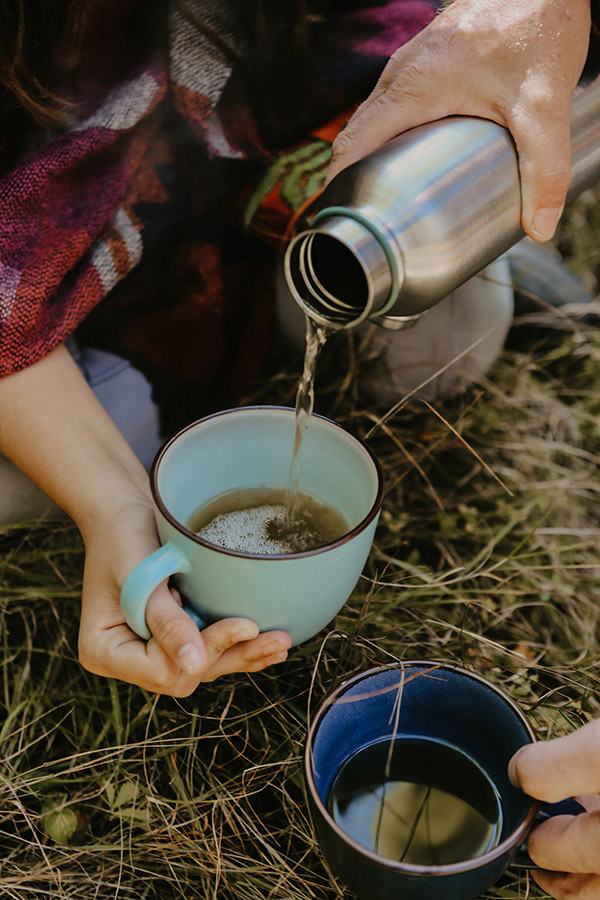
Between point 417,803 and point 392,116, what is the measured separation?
61 cm

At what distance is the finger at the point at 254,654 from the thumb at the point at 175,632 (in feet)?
0.16

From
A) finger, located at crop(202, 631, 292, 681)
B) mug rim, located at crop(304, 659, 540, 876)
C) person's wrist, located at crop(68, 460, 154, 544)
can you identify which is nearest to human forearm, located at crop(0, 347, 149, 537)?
person's wrist, located at crop(68, 460, 154, 544)

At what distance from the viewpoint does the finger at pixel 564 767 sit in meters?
0.59

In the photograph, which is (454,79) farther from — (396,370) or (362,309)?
(396,370)

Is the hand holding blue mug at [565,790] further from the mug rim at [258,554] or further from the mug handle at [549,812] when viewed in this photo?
the mug rim at [258,554]

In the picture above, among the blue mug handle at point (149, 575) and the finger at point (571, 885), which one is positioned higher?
the blue mug handle at point (149, 575)

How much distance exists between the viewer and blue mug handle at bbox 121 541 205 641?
0.69 m

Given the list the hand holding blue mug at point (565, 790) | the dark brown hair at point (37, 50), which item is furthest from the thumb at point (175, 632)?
the dark brown hair at point (37, 50)

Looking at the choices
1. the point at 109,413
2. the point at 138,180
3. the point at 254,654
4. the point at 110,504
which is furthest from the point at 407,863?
the point at 138,180

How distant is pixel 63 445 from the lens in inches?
35.9

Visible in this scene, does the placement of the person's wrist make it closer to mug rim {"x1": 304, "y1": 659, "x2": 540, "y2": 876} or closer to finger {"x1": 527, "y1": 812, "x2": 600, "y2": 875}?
mug rim {"x1": 304, "y1": 659, "x2": 540, "y2": 876}

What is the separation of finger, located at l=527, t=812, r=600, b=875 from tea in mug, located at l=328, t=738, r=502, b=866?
79mm

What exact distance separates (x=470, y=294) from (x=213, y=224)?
0.42 metres

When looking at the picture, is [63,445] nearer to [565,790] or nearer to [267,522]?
[267,522]
